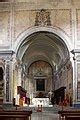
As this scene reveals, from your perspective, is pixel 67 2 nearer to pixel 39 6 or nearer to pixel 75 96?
pixel 39 6

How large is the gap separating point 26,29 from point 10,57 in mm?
2655

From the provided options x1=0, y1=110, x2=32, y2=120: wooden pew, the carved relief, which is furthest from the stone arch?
x1=0, y1=110, x2=32, y2=120: wooden pew

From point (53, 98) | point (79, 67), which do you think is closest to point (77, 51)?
point (79, 67)

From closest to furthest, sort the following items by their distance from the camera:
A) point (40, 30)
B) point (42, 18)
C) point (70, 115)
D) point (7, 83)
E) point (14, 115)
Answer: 1. point (70, 115)
2. point (14, 115)
3. point (7, 83)
4. point (40, 30)
5. point (42, 18)

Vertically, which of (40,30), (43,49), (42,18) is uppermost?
(42,18)

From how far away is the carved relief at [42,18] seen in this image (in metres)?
29.3

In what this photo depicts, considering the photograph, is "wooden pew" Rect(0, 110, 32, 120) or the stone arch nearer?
"wooden pew" Rect(0, 110, 32, 120)

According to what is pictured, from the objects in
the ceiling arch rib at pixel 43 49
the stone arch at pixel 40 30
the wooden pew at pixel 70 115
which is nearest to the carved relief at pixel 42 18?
the stone arch at pixel 40 30

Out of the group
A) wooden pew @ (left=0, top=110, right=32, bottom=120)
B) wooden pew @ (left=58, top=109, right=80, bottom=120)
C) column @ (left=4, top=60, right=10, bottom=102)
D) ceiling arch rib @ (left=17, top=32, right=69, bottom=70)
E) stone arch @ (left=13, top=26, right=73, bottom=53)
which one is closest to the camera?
wooden pew @ (left=58, top=109, right=80, bottom=120)

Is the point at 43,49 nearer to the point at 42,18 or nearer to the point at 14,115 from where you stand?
the point at 42,18

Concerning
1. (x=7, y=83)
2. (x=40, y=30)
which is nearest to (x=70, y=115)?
(x=7, y=83)

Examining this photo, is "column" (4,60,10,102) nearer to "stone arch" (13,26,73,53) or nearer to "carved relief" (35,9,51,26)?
"stone arch" (13,26,73,53)

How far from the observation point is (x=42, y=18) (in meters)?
29.3

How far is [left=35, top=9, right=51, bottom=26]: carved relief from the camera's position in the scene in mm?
29297
